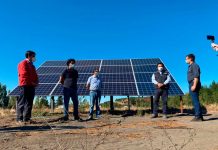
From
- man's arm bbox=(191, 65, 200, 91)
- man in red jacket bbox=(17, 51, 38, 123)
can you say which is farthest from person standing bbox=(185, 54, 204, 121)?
man in red jacket bbox=(17, 51, 38, 123)

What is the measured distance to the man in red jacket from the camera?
10.0m

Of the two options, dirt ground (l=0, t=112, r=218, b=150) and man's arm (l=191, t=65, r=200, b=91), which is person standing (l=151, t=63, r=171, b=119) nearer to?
man's arm (l=191, t=65, r=200, b=91)

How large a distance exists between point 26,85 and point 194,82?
4.28m

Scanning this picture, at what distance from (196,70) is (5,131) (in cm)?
517

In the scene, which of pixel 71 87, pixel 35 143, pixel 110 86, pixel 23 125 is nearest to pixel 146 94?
pixel 110 86

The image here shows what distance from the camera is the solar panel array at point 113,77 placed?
13766 mm

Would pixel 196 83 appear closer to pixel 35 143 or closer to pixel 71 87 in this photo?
pixel 71 87

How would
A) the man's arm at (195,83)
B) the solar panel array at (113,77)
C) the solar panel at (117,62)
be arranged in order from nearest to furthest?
the man's arm at (195,83) < the solar panel array at (113,77) < the solar panel at (117,62)

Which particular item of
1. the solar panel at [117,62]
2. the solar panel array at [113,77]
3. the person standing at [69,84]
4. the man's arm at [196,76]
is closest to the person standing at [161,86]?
the solar panel array at [113,77]

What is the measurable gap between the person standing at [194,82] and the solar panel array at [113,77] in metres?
2.69

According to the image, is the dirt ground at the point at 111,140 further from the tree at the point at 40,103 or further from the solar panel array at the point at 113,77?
the tree at the point at 40,103

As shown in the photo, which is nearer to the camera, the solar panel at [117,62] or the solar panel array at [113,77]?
the solar panel array at [113,77]

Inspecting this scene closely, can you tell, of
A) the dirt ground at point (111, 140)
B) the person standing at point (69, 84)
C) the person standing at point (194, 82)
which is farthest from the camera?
the person standing at point (69, 84)

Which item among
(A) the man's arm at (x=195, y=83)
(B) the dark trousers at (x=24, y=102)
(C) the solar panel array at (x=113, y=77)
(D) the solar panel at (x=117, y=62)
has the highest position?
(D) the solar panel at (x=117, y=62)
